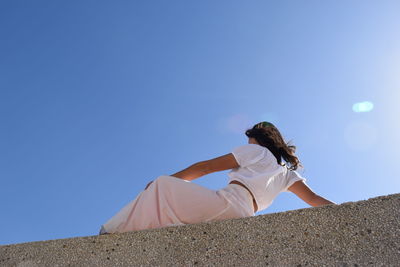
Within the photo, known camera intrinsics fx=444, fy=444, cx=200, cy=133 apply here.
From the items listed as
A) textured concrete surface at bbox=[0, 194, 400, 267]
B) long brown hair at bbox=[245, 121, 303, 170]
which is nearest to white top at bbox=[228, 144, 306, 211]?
long brown hair at bbox=[245, 121, 303, 170]

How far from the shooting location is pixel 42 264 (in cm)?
319

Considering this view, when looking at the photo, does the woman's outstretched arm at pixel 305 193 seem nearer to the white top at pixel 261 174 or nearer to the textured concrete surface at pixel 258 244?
the white top at pixel 261 174

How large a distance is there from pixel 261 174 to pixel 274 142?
575 millimetres

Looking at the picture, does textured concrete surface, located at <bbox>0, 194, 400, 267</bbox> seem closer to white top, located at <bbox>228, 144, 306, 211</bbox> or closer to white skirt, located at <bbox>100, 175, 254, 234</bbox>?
white skirt, located at <bbox>100, 175, 254, 234</bbox>

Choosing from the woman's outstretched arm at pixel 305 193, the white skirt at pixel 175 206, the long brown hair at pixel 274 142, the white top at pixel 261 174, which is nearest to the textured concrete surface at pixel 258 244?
the white skirt at pixel 175 206

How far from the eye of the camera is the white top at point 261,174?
3.92 meters

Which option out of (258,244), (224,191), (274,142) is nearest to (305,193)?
(274,142)

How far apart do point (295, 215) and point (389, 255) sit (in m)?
0.66

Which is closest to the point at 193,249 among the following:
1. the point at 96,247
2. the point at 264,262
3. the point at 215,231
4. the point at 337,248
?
the point at 215,231

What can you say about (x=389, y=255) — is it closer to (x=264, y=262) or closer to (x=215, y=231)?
(x=264, y=262)

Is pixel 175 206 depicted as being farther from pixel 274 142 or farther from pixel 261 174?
pixel 274 142

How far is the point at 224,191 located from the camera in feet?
12.6

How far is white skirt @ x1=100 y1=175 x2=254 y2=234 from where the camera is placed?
364 centimetres

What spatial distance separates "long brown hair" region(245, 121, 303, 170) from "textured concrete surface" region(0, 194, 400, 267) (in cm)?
131
